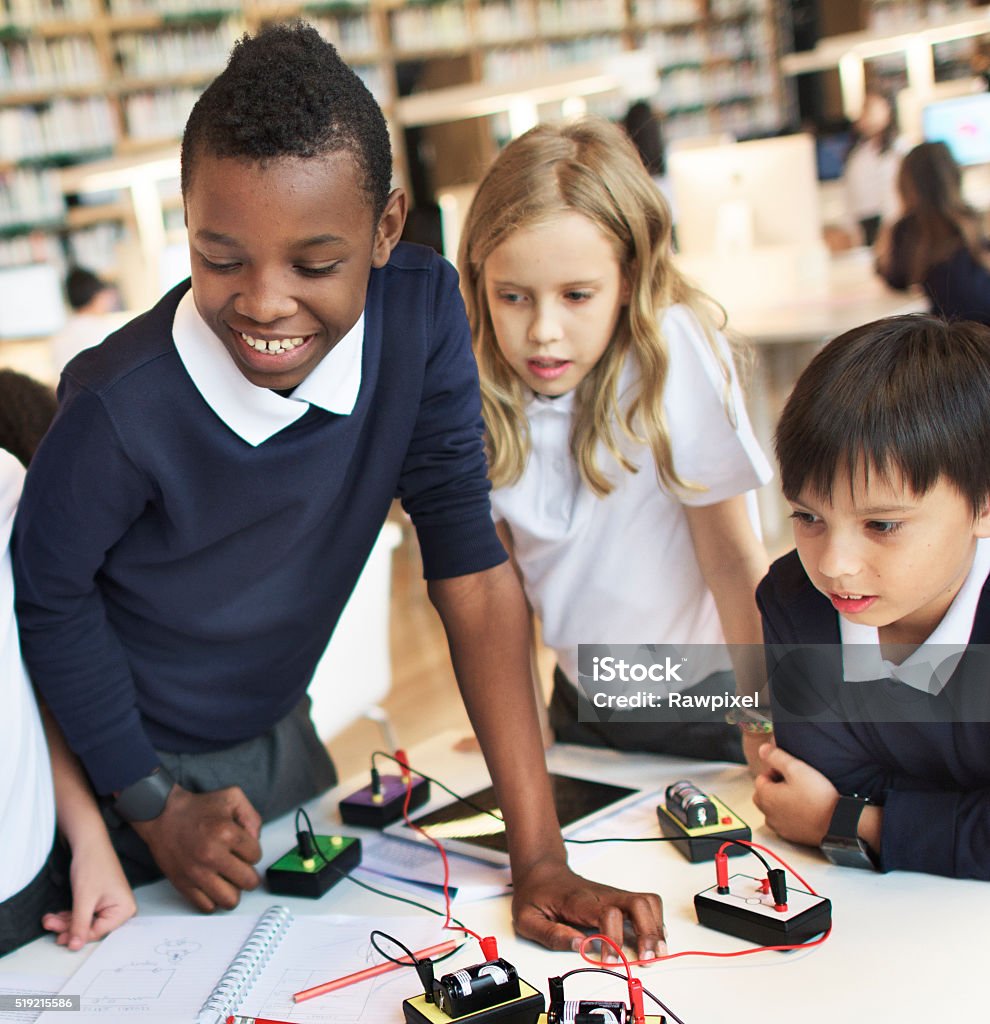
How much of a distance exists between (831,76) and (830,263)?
534cm

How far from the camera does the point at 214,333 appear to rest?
40.0 inches

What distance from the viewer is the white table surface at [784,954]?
843 millimetres

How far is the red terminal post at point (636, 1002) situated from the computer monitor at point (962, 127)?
182 inches

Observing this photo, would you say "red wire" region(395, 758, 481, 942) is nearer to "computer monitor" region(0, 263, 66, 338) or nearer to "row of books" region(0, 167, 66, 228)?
"computer monitor" region(0, 263, 66, 338)

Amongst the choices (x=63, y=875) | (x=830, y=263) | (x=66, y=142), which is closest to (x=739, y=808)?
(x=63, y=875)

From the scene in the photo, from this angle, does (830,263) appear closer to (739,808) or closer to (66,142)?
(66,142)

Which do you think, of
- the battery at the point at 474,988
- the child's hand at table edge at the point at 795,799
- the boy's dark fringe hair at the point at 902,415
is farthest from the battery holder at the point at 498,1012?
the boy's dark fringe hair at the point at 902,415

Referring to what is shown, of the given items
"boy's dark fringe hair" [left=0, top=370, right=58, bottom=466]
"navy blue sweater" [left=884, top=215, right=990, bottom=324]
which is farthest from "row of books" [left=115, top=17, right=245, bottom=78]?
"boy's dark fringe hair" [left=0, top=370, right=58, bottom=466]

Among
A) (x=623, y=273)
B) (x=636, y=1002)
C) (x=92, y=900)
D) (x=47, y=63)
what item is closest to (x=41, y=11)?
(x=47, y=63)

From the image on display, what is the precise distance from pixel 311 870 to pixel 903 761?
522 mm

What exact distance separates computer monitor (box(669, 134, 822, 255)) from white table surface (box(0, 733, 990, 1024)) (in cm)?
342

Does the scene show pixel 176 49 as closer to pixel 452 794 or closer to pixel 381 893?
pixel 452 794

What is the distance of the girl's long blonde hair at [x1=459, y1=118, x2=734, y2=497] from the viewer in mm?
1331

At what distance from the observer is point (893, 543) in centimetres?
100
